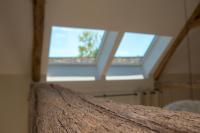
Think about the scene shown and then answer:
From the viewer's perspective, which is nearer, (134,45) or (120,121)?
(120,121)

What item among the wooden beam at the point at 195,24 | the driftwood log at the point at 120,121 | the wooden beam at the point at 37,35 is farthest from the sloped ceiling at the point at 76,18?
the driftwood log at the point at 120,121

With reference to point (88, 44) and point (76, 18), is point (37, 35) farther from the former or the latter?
point (88, 44)

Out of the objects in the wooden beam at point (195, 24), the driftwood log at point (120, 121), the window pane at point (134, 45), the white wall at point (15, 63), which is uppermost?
→ the wooden beam at point (195, 24)

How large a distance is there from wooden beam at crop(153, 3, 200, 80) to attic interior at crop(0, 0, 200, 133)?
0.01m

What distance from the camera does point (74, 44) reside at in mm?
3637

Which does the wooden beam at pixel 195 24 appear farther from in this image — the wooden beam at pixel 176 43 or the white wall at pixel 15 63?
the white wall at pixel 15 63

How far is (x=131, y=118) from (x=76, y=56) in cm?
303

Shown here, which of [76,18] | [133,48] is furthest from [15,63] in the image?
[133,48]

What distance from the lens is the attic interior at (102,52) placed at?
2.73 m

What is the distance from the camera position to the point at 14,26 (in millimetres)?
2740

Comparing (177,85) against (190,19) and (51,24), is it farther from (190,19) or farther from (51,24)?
(51,24)

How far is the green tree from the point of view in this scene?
11.9 ft

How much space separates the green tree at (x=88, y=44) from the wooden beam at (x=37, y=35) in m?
0.85

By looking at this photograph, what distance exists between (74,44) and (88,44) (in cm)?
24
